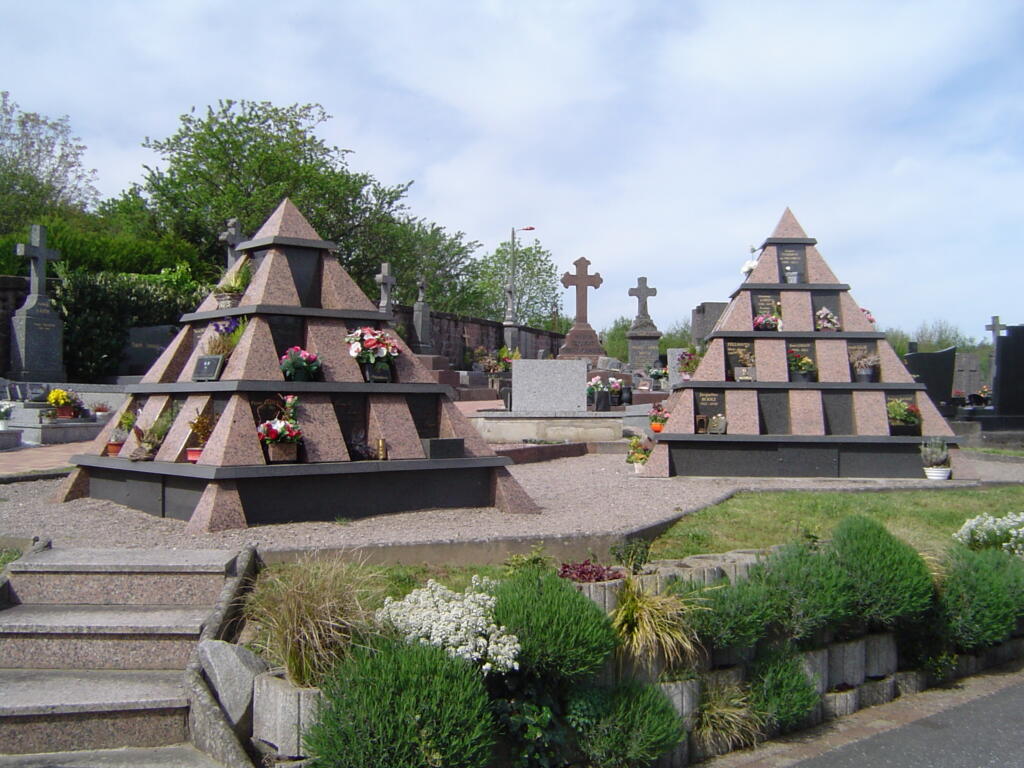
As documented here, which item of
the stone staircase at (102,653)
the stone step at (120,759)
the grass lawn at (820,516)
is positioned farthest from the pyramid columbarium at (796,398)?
the stone step at (120,759)

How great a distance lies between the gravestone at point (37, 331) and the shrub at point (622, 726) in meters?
21.1

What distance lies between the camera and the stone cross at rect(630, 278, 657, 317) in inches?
1390

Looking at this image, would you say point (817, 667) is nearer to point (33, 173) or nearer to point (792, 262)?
point (792, 262)

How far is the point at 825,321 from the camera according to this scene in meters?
13.8

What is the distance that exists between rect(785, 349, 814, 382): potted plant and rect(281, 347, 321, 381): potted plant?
7.75 metres

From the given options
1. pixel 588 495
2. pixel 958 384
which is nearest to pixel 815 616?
pixel 588 495

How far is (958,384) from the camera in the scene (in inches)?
1145

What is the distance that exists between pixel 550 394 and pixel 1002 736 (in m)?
13.4

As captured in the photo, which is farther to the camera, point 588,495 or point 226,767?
point 588,495

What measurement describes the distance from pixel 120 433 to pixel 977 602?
8335 millimetres

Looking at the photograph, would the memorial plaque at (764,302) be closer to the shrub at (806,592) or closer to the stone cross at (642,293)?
the shrub at (806,592)

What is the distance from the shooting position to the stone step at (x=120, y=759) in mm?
4301

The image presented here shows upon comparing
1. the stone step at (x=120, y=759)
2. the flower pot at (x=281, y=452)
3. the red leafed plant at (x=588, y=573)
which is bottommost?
the stone step at (x=120, y=759)

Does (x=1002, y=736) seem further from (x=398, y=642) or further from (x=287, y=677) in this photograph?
(x=287, y=677)
